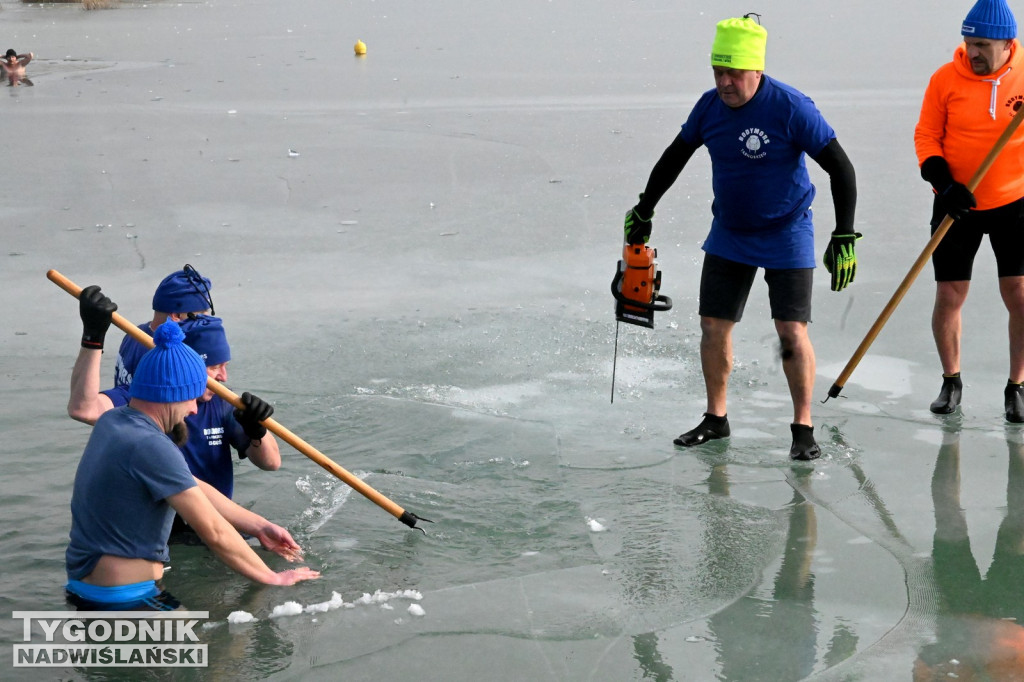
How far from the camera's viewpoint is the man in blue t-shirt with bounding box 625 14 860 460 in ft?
16.5

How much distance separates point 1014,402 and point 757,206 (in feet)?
5.23

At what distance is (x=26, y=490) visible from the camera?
16.2 ft

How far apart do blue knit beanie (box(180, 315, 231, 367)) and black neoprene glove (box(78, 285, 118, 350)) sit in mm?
279

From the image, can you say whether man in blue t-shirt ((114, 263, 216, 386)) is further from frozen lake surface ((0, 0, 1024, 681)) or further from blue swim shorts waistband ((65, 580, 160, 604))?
blue swim shorts waistband ((65, 580, 160, 604))

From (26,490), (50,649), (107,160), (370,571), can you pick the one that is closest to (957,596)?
(370,571)

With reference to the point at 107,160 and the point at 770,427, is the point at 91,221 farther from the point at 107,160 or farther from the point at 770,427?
the point at 770,427

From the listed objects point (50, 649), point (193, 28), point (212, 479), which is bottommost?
point (50, 649)

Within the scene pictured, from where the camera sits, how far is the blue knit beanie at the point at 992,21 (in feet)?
17.1

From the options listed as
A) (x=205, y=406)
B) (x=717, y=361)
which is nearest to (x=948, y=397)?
(x=717, y=361)

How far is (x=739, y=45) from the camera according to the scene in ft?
16.1

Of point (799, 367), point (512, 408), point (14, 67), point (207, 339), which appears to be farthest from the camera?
point (14, 67)

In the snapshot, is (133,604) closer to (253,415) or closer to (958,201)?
(253,415)

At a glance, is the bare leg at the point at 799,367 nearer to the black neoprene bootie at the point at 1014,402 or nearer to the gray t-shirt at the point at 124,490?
the black neoprene bootie at the point at 1014,402

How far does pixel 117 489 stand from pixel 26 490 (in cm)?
155
